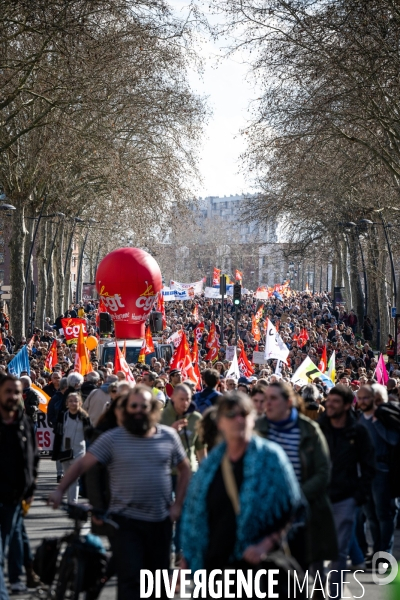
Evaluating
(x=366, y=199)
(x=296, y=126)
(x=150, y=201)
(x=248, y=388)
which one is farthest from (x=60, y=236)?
(x=248, y=388)

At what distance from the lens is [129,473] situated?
721 cm

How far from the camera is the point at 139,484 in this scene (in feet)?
23.6

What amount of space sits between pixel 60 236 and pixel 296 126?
28142 mm

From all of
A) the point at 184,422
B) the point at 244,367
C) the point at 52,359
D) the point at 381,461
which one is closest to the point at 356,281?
the point at 244,367

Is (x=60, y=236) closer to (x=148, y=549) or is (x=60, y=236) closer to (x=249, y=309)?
(x=249, y=309)

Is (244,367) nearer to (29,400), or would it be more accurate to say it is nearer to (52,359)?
(52,359)

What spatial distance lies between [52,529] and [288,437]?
17.5ft

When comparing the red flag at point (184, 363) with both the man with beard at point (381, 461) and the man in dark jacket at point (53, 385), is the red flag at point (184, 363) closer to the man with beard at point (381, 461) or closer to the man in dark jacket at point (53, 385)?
the man in dark jacket at point (53, 385)

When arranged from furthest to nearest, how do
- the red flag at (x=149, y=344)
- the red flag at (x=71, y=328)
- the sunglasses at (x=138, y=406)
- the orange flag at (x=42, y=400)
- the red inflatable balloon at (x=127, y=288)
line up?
1. the red flag at (x=71, y=328)
2. the red inflatable balloon at (x=127, y=288)
3. the red flag at (x=149, y=344)
4. the orange flag at (x=42, y=400)
5. the sunglasses at (x=138, y=406)

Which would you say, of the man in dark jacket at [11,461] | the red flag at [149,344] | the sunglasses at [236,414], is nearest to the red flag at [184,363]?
the red flag at [149,344]

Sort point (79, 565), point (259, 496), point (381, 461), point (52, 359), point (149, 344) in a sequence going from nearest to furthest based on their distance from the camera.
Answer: point (259, 496)
point (79, 565)
point (381, 461)
point (52, 359)
point (149, 344)

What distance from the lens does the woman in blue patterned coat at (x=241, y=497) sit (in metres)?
5.83

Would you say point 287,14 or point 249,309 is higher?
point 287,14

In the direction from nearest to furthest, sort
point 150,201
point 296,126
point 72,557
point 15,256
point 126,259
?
point 72,557 → point 126,259 → point 296,126 → point 15,256 → point 150,201
